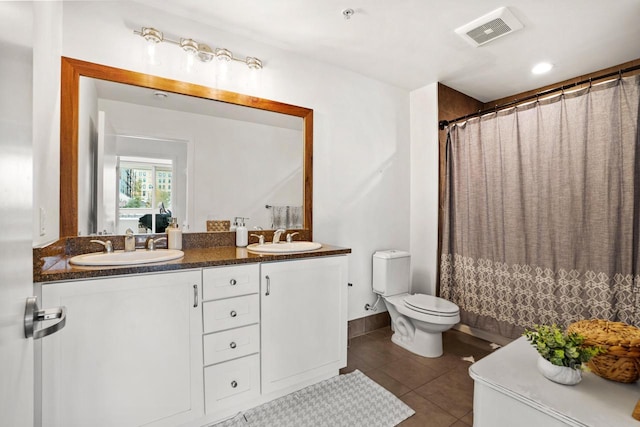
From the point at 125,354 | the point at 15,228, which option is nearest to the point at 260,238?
the point at 125,354

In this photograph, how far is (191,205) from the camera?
2029mm

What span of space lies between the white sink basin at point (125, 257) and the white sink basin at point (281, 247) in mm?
468

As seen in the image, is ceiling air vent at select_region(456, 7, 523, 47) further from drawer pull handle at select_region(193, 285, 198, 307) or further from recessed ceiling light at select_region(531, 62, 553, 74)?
drawer pull handle at select_region(193, 285, 198, 307)

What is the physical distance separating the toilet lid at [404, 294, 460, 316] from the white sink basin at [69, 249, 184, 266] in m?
1.74

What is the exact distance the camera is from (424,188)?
304 cm

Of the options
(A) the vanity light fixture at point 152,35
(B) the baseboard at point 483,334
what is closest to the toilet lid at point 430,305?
(B) the baseboard at point 483,334

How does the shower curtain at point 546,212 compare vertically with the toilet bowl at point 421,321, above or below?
above

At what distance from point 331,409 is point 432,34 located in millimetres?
2537

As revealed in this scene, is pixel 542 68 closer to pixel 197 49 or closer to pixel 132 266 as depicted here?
pixel 197 49

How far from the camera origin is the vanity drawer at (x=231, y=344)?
155 centimetres

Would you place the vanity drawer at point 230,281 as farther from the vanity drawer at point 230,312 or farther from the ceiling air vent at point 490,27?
the ceiling air vent at point 490,27

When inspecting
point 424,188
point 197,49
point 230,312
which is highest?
point 197,49

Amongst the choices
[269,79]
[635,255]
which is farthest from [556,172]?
[269,79]

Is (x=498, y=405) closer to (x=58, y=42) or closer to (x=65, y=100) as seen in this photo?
Answer: (x=65, y=100)
